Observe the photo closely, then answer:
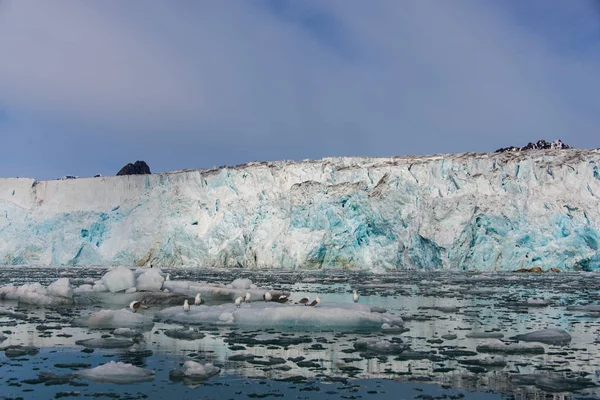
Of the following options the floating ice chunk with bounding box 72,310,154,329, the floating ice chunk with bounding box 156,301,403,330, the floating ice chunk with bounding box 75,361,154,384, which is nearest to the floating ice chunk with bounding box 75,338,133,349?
the floating ice chunk with bounding box 72,310,154,329

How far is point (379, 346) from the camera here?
29.0ft

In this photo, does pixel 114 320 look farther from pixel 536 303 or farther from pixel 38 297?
pixel 536 303

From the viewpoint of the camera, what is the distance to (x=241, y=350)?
8766mm

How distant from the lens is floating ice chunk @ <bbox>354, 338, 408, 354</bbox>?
343 inches

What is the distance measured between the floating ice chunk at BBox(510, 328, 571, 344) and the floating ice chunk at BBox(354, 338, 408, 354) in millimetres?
2253

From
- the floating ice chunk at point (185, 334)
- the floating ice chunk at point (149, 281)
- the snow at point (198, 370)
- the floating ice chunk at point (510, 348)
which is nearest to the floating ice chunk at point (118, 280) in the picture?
the floating ice chunk at point (149, 281)

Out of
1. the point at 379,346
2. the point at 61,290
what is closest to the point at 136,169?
the point at 61,290

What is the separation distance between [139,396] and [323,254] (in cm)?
3159

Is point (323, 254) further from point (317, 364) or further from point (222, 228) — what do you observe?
point (317, 364)

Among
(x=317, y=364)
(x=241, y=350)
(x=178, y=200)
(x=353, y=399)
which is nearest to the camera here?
(x=353, y=399)

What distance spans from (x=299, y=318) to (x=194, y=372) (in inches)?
182

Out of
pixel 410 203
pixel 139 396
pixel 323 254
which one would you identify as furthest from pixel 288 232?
pixel 139 396

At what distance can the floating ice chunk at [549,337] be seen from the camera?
9562 millimetres

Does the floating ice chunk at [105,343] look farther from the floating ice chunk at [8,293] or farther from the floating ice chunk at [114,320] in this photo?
the floating ice chunk at [8,293]
